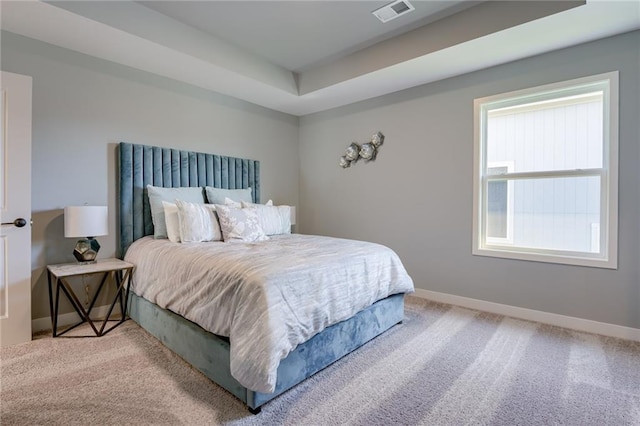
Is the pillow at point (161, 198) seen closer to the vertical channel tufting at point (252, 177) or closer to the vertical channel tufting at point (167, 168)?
the vertical channel tufting at point (167, 168)

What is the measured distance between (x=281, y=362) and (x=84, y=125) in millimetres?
2870

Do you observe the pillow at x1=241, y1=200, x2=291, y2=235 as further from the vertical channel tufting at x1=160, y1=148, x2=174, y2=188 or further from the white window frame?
the white window frame

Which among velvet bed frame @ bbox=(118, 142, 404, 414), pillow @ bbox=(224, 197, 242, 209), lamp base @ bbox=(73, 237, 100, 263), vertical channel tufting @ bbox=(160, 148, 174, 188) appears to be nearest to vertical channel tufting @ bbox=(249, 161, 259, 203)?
velvet bed frame @ bbox=(118, 142, 404, 414)

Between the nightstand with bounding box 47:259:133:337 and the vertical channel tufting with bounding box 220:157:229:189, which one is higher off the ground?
the vertical channel tufting with bounding box 220:157:229:189

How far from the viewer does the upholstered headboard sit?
3125 mm

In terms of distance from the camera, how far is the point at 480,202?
11.0ft

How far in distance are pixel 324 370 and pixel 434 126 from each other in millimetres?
2904

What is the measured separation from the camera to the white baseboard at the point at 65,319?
2.68 m

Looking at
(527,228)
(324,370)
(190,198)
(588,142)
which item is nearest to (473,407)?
(324,370)

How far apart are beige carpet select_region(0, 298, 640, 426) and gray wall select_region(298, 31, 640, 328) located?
0.51 m

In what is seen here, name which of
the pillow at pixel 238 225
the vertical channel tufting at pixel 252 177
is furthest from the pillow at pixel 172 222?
the vertical channel tufting at pixel 252 177

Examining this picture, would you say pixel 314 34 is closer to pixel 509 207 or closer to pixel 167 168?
pixel 167 168

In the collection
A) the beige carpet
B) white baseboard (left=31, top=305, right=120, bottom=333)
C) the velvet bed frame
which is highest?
the velvet bed frame

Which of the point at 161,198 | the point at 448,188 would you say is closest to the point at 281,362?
the point at 161,198
